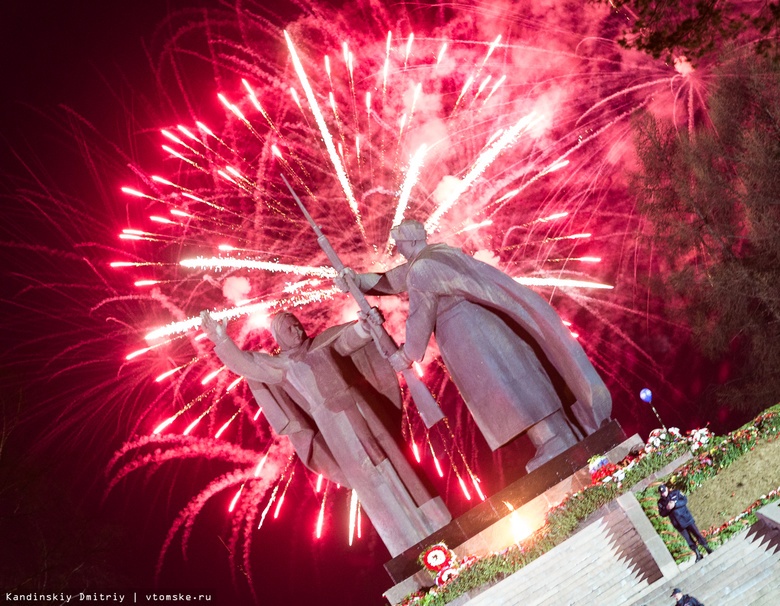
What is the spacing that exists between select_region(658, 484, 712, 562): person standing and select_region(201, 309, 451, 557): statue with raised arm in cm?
368

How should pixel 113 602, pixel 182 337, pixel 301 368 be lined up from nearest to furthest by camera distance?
pixel 301 368 → pixel 182 337 → pixel 113 602

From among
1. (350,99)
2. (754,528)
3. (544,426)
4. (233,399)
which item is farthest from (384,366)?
(233,399)

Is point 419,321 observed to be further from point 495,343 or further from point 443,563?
point 443,563

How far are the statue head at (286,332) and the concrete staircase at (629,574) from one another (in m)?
4.62

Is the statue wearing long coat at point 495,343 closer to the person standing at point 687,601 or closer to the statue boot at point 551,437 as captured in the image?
the statue boot at point 551,437

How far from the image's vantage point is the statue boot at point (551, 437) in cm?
1085

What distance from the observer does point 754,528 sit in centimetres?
902

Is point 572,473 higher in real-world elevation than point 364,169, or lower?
lower

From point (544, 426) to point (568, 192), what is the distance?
18358 mm

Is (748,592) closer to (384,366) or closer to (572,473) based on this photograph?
(572,473)

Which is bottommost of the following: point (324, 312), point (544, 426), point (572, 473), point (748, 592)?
point (748, 592)

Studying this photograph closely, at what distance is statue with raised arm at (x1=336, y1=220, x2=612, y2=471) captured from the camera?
35.8 feet

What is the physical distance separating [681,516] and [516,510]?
2.39m

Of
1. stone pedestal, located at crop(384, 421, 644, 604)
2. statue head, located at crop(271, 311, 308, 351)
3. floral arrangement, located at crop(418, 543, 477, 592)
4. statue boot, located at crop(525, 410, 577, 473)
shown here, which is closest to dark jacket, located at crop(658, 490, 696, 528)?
stone pedestal, located at crop(384, 421, 644, 604)
